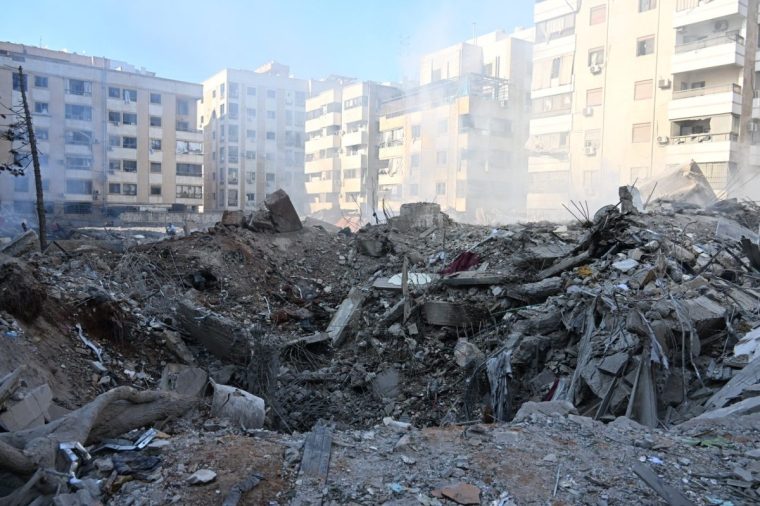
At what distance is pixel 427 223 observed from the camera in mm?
12688

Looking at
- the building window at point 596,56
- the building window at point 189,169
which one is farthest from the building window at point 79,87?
the building window at point 596,56

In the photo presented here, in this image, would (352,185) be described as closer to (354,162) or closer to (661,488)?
(354,162)

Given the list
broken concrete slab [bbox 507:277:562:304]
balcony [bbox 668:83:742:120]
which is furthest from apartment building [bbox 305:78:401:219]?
broken concrete slab [bbox 507:277:562:304]

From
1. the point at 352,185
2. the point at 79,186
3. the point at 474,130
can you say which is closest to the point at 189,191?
the point at 79,186

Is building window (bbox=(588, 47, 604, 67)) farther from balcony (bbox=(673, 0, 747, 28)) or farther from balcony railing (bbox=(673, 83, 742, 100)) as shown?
balcony railing (bbox=(673, 83, 742, 100))

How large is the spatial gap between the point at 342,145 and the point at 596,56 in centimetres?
2489

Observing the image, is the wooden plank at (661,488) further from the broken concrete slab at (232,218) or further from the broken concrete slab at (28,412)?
the broken concrete slab at (232,218)

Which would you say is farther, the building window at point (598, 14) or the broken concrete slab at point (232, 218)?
the building window at point (598, 14)

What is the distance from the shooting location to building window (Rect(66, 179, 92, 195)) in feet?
117

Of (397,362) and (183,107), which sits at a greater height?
(183,107)

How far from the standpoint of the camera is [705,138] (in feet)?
74.9

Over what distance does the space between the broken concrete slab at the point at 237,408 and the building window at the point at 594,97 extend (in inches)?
1065

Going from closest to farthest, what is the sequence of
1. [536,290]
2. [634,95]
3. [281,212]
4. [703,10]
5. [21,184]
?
1. [536,290]
2. [281,212]
3. [703,10]
4. [634,95]
5. [21,184]

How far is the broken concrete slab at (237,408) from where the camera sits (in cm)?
409
